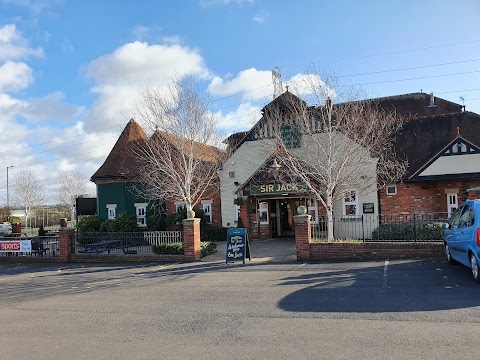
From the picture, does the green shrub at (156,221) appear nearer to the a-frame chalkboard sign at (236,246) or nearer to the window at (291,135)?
the window at (291,135)

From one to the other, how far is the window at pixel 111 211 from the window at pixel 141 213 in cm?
144

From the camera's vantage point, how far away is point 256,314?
7.35 metres

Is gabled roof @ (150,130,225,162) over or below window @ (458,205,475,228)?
over

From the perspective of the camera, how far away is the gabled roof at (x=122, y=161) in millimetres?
26544

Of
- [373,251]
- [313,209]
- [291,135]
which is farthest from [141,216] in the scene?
[373,251]

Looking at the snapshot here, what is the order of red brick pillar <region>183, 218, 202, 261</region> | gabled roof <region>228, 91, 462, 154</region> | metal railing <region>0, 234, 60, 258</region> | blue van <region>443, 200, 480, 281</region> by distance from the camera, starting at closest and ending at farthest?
blue van <region>443, 200, 480, 281</region>, red brick pillar <region>183, 218, 202, 261</region>, metal railing <region>0, 234, 60, 258</region>, gabled roof <region>228, 91, 462, 154</region>

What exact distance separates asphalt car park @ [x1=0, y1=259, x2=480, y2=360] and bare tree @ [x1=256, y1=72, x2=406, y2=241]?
5015 millimetres

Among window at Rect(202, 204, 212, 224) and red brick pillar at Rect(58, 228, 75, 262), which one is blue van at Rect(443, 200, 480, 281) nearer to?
red brick pillar at Rect(58, 228, 75, 262)

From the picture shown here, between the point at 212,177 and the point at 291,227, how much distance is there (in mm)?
5375

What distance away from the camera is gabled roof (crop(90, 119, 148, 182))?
26544 millimetres

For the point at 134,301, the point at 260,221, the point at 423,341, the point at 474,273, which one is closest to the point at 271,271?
the point at 134,301

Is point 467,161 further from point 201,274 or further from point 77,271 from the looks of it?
point 77,271

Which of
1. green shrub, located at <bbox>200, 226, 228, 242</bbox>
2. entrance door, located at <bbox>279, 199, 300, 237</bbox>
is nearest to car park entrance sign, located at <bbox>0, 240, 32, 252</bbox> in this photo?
green shrub, located at <bbox>200, 226, 228, 242</bbox>

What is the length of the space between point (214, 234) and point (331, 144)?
995 cm
